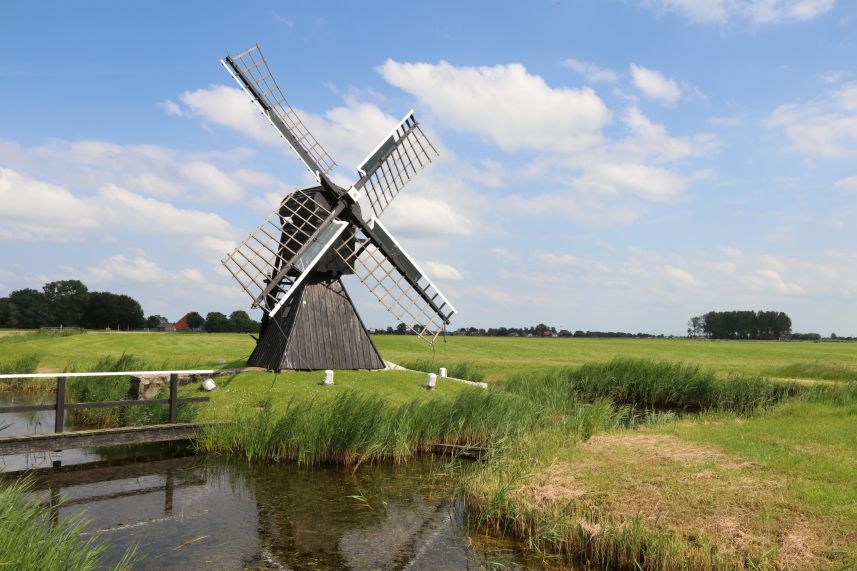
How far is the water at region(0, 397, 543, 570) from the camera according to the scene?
829 cm

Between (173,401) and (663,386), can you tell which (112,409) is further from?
(663,386)

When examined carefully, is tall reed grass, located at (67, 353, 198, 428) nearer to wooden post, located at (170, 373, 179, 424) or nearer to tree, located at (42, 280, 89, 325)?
wooden post, located at (170, 373, 179, 424)

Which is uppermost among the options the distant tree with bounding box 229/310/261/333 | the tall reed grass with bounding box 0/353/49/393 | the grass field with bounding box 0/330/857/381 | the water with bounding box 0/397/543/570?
the distant tree with bounding box 229/310/261/333

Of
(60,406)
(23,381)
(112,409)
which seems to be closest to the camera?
(60,406)

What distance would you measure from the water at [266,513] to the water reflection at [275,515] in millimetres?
18

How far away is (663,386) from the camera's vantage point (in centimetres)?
2584

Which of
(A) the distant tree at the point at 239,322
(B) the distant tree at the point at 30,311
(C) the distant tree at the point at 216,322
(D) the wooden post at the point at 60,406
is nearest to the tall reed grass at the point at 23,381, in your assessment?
(D) the wooden post at the point at 60,406

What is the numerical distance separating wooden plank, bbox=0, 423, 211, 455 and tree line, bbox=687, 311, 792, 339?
453ft

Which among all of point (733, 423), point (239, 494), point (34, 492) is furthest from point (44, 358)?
point (733, 423)

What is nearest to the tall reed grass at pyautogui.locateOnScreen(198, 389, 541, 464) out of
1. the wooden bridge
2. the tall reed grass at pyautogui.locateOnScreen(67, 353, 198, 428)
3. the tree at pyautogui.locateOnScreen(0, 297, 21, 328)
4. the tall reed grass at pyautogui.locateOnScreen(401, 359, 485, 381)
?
the wooden bridge

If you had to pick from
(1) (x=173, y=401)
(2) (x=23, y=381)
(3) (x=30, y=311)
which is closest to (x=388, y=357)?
(2) (x=23, y=381)

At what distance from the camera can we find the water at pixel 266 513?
829cm

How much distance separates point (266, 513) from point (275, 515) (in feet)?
0.62

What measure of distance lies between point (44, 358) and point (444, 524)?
104ft
